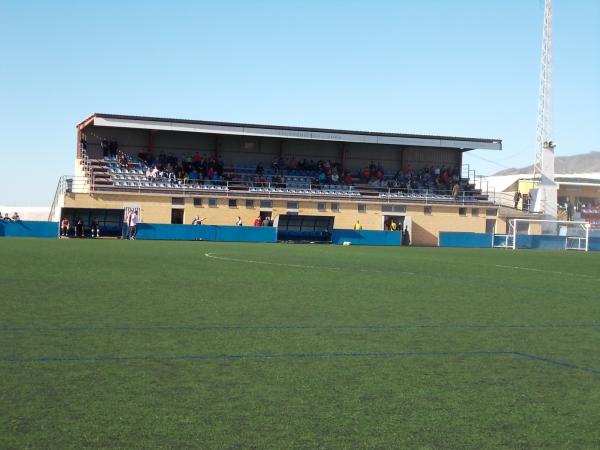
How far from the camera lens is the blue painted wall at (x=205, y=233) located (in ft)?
165

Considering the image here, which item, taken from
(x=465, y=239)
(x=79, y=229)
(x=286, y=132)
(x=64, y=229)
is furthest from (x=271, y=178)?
(x=64, y=229)

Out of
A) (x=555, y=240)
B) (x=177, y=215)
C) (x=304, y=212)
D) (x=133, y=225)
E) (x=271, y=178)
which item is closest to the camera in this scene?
(x=133, y=225)

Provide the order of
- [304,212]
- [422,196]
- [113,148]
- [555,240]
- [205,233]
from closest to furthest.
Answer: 1. [205,233]
2. [555,240]
3. [304,212]
4. [113,148]
5. [422,196]

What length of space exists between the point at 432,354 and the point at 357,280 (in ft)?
34.3

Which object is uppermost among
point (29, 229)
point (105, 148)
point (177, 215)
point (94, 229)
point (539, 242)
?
point (105, 148)

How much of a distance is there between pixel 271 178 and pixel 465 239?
14828 mm

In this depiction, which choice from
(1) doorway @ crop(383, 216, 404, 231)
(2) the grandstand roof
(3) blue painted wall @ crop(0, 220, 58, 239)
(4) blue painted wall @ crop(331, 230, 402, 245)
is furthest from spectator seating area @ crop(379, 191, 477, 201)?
(3) blue painted wall @ crop(0, 220, 58, 239)

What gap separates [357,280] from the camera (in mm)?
19766

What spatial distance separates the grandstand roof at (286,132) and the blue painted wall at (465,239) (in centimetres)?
1139

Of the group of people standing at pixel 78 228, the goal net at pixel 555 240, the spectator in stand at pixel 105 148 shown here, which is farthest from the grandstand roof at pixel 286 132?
the goal net at pixel 555 240

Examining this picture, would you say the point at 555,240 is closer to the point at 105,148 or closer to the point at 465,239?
the point at 465,239

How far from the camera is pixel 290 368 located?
323 inches

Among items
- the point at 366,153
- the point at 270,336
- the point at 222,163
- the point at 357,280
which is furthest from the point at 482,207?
the point at 270,336

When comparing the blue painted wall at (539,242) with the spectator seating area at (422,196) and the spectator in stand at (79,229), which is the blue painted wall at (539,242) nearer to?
the spectator seating area at (422,196)
